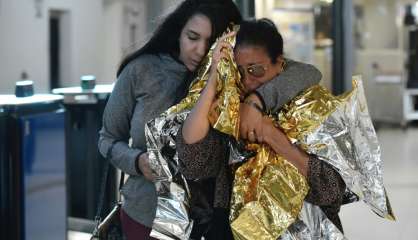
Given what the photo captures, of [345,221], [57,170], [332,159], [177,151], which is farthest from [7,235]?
[345,221]

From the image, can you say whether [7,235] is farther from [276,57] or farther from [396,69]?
[396,69]

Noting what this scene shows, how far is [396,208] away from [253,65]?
506 centimetres

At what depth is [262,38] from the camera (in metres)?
1.76

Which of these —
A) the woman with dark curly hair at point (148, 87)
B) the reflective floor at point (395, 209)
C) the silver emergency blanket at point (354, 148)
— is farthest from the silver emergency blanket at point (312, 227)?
the reflective floor at point (395, 209)

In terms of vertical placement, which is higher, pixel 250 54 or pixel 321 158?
pixel 250 54

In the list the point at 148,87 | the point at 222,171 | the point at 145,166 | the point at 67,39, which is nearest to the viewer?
the point at 222,171

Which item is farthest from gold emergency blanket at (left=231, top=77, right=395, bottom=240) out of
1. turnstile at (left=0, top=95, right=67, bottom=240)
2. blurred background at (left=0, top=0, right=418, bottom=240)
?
turnstile at (left=0, top=95, right=67, bottom=240)

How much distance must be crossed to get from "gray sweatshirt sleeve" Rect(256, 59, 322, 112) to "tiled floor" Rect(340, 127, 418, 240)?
11.9ft

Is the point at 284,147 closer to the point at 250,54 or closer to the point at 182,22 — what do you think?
the point at 250,54

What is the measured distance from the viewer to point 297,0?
1348 centimetres

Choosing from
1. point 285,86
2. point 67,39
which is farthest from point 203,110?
point 67,39

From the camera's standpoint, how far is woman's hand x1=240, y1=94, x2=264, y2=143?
1.70 m

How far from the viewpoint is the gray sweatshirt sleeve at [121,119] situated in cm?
209

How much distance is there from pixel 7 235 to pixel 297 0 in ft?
34.6
